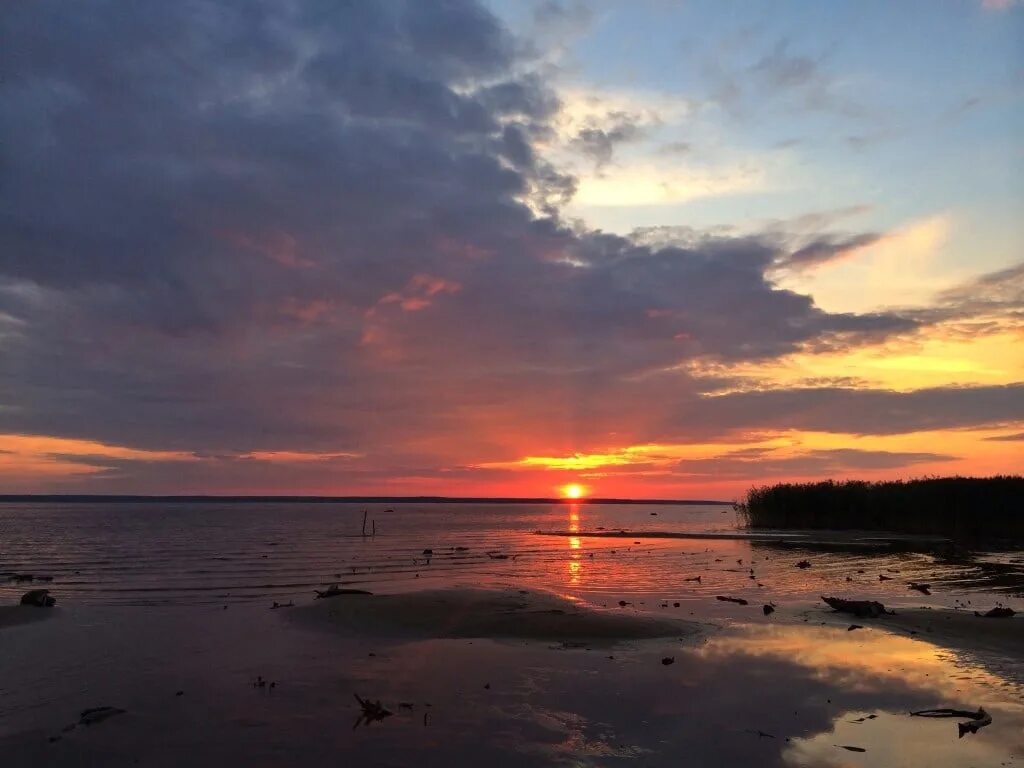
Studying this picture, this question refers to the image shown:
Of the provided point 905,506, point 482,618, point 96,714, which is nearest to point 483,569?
point 482,618

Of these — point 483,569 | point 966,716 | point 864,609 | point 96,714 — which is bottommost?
point 96,714

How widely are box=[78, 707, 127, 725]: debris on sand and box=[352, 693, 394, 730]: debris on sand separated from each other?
445 cm

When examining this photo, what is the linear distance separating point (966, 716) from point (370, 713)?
10269 mm

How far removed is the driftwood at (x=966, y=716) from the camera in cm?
1150

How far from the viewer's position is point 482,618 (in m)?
22.6

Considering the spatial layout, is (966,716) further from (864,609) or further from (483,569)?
(483,569)

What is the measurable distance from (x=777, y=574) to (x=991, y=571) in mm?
10246

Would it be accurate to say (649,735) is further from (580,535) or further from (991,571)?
(580,535)

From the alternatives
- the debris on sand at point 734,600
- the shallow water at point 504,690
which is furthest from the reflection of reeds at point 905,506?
the debris on sand at point 734,600

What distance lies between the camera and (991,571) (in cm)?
3516

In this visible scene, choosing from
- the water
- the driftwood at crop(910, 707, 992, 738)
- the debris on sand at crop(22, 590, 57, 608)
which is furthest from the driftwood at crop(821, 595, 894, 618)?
the debris on sand at crop(22, 590, 57, 608)

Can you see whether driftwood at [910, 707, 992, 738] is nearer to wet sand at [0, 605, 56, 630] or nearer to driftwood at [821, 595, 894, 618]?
driftwood at [821, 595, 894, 618]

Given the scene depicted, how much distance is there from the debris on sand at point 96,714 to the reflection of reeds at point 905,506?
65749 mm

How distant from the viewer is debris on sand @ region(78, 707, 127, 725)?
1258 cm
